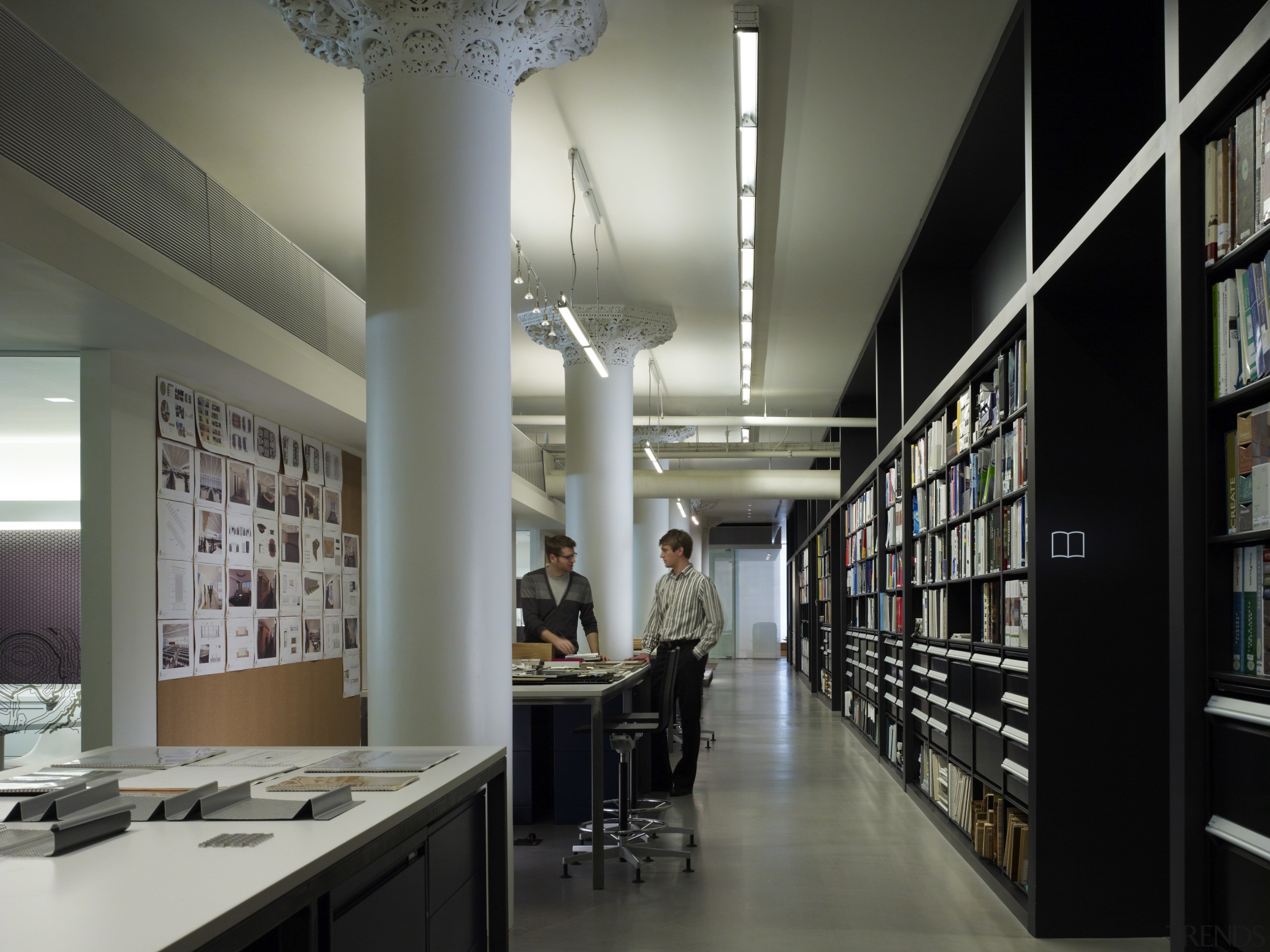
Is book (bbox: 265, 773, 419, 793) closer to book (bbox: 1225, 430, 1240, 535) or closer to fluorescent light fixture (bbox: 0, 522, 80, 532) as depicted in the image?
book (bbox: 1225, 430, 1240, 535)

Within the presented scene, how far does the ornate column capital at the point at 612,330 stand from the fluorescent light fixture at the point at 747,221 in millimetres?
2832

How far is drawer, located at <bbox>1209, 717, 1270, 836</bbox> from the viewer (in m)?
2.40

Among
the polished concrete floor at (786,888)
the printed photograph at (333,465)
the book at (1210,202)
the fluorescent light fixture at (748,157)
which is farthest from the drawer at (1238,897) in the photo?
the printed photograph at (333,465)

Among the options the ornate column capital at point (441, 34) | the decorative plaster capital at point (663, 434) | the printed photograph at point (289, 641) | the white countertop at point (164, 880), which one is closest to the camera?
the white countertop at point (164, 880)

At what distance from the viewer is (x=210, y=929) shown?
1547mm

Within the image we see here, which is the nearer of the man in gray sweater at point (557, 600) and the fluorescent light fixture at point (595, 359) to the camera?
the man in gray sweater at point (557, 600)

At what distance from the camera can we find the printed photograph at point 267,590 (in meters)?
7.38

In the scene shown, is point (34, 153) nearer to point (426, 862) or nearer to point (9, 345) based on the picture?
point (9, 345)

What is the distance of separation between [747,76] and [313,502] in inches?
195

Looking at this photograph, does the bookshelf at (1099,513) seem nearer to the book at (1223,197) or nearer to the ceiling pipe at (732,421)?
the book at (1223,197)

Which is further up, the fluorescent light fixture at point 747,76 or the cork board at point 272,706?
the fluorescent light fixture at point 747,76

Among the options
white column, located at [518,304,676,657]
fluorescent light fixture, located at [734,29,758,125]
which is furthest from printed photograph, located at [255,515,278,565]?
fluorescent light fixture, located at [734,29,758,125]

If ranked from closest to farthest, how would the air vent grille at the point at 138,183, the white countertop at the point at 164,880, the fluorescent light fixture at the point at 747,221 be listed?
the white countertop at the point at 164,880 < the air vent grille at the point at 138,183 < the fluorescent light fixture at the point at 747,221

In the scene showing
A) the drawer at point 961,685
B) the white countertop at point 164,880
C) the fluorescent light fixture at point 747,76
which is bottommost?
the drawer at point 961,685
